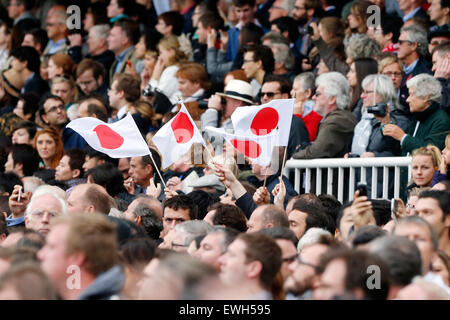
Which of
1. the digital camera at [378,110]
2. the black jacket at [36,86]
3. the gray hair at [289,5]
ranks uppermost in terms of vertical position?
the gray hair at [289,5]

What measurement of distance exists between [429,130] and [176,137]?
2428mm

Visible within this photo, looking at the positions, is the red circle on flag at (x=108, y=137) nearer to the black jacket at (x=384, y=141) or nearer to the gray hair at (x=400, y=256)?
the black jacket at (x=384, y=141)

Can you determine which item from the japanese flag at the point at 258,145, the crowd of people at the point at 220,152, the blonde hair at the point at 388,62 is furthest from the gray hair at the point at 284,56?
the japanese flag at the point at 258,145

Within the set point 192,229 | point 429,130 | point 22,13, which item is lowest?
point 192,229

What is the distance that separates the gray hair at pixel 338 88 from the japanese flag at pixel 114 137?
2357mm

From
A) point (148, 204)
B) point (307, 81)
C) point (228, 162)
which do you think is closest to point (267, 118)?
point (228, 162)

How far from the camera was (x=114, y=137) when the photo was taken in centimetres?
1022

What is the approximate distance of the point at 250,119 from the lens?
9.99m

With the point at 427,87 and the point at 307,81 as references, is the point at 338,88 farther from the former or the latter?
the point at 427,87

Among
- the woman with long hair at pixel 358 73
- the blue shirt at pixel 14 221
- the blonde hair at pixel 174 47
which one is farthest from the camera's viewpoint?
the blonde hair at pixel 174 47

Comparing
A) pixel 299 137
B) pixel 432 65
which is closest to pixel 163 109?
pixel 299 137

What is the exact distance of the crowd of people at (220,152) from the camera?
606 cm

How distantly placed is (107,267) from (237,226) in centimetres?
287

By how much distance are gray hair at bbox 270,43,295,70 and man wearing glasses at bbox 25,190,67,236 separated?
4993 millimetres
